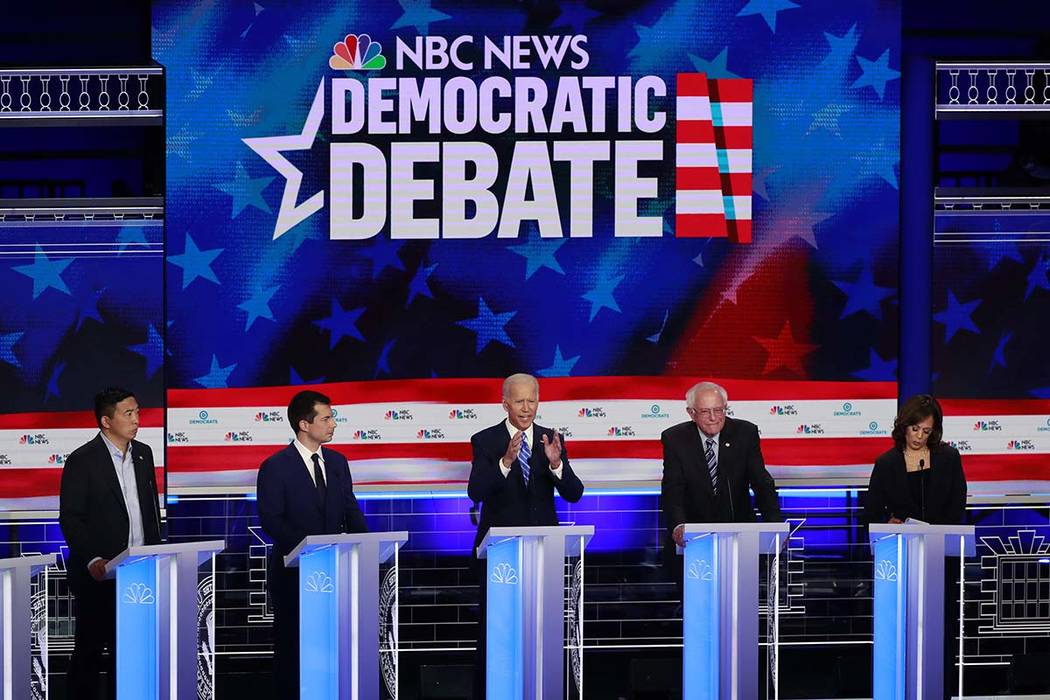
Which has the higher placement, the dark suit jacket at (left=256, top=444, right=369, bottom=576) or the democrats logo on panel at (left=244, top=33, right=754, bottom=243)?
the democrats logo on panel at (left=244, top=33, right=754, bottom=243)

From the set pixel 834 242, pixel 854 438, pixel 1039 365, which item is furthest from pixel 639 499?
pixel 1039 365

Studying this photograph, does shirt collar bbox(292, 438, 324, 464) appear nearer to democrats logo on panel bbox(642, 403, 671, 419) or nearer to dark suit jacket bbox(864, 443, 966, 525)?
dark suit jacket bbox(864, 443, 966, 525)

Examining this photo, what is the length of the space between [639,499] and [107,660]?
111 inches

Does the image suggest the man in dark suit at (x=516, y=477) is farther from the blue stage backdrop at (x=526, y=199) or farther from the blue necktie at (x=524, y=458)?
the blue stage backdrop at (x=526, y=199)

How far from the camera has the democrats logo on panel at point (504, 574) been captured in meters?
4.46

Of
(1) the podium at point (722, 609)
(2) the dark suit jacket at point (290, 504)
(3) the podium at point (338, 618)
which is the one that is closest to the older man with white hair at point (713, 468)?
(1) the podium at point (722, 609)

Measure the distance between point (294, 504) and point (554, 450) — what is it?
98 cm

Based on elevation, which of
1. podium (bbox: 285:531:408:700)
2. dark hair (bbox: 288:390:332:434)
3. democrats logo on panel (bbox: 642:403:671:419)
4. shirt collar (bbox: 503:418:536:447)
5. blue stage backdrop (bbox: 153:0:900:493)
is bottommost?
podium (bbox: 285:531:408:700)

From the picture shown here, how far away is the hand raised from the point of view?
5.22m

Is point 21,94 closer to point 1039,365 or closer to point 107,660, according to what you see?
point 107,660

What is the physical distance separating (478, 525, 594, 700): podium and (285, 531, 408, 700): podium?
0.40m

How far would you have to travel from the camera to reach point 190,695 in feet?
13.7

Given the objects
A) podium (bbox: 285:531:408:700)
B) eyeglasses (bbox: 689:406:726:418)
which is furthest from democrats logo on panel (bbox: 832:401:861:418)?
podium (bbox: 285:531:408:700)

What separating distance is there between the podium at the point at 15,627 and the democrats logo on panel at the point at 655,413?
354cm
